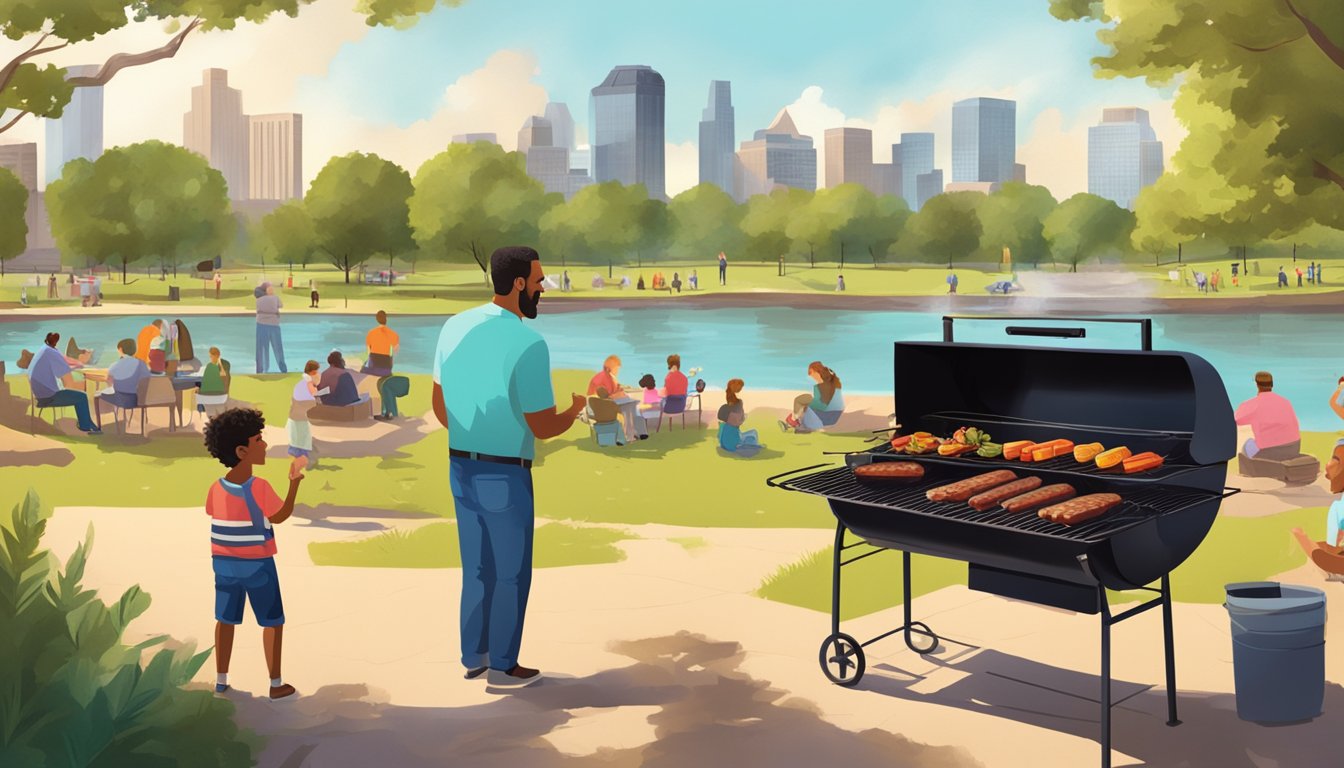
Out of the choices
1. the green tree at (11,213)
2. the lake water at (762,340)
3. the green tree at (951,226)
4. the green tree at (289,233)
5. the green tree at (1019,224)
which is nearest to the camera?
the lake water at (762,340)

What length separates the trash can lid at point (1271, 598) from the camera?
5.41 metres

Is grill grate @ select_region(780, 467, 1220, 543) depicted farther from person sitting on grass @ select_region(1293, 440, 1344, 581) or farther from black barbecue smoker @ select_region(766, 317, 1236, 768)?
person sitting on grass @ select_region(1293, 440, 1344, 581)

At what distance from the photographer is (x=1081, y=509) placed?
16.7ft

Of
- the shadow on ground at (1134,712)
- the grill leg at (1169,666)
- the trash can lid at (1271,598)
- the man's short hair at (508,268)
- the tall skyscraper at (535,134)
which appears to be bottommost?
the shadow on ground at (1134,712)

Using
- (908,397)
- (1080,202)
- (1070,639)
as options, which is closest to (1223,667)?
(1070,639)

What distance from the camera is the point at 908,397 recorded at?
256 inches

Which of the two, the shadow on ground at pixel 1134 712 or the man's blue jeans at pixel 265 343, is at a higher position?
the man's blue jeans at pixel 265 343

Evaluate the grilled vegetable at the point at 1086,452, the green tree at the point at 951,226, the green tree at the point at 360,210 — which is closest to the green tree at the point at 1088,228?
the green tree at the point at 951,226

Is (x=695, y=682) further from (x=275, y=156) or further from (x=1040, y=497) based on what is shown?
(x=275, y=156)

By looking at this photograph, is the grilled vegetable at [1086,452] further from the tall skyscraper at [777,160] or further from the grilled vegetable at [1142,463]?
the tall skyscraper at [777,160]

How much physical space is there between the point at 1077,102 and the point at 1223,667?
46.5m

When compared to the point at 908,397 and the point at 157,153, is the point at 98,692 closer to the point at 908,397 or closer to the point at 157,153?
the point at 908,397

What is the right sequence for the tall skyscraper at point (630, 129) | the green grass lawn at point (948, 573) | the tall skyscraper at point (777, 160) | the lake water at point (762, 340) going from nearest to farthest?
1. the green grass lawn at point (948, 573)
2. the lake water at point (762, 340)
3. the tall skyscraper at point (630, 129)
4. the tall skyscraper at point (777, 160)

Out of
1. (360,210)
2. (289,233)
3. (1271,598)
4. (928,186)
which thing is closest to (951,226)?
(928,186)
